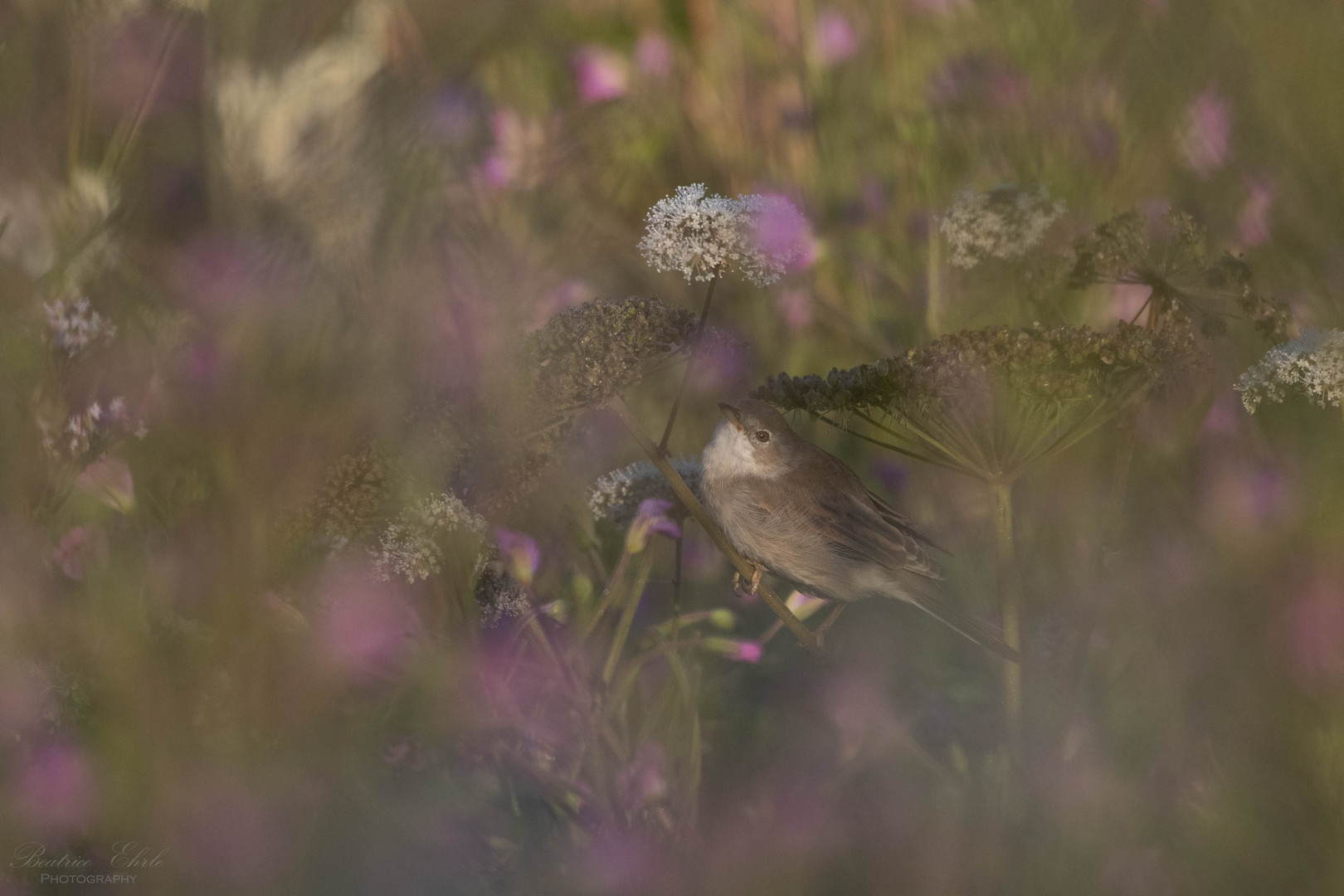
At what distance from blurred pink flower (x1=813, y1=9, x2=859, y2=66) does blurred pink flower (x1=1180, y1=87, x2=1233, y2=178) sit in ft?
2.77

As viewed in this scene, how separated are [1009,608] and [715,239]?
0.51 metres

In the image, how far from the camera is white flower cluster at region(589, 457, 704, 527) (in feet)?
5.01

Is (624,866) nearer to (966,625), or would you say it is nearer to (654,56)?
(966,625)

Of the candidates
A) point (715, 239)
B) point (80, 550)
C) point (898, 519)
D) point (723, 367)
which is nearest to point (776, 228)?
point (715, 239)

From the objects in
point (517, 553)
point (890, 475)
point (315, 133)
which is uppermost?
point (315, 133)

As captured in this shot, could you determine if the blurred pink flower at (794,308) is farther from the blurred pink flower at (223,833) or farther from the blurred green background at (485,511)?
the blurred pink flower at (223,833)

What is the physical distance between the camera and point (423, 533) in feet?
3.87

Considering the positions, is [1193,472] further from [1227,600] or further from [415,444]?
[415,444]

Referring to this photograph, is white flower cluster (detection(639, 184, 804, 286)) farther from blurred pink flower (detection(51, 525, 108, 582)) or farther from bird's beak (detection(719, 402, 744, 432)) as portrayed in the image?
blurred pink flower (detection(51, 525, 108, 582))

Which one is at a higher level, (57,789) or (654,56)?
(654,56)

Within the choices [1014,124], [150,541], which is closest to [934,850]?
[1014,124]

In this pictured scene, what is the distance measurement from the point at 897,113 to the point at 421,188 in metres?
0.73

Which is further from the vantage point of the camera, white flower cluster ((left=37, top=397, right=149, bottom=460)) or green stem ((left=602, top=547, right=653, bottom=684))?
green stem ((left=602, top=547, right=653, bottom=684))

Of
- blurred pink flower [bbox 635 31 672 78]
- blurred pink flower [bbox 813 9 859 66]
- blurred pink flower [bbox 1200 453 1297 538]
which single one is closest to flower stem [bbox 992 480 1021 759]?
blurred pink flower [bbox 1200 453 1297 538]
